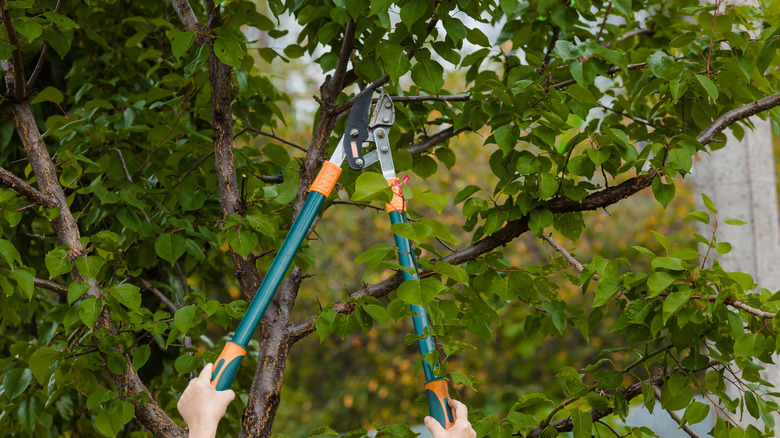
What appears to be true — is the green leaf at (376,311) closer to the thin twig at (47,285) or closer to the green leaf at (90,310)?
the green leaf at (90,310)

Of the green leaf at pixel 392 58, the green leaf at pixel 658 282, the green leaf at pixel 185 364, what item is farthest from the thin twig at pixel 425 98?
the green leaf at pixel 185 364

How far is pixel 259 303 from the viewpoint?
100 cm

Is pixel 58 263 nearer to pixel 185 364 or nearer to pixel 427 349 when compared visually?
pixel 185 364

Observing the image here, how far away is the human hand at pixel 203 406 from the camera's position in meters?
0.93

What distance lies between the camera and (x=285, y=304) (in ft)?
4.19

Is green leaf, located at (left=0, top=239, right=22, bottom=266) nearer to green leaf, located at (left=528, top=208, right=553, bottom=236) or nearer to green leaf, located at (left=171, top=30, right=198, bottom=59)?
green leaf, located at (left=171, top=30, right=198, bottom=59)

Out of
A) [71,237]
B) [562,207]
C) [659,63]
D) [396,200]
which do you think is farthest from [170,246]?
[659,63]

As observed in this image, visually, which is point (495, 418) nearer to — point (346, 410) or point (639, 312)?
point (639, 312)

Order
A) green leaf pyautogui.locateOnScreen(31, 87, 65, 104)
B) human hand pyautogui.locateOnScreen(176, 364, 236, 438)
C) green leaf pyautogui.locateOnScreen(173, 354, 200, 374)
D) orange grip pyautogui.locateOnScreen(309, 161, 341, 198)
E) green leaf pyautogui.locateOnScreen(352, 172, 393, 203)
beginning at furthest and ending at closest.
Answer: green leaf pyautogui.locateOnScreen(31, 87, 65, 104) → green leaf pyautogui.locateOnScreen(173, 354, 200, 374) → orange grip pyautogui.locateOnScreen(309, 161, 341, 198) → human hand pyautogui.locateOnScreen(176, 364, 236, 438) → green leaf pyautogui.locateOnScreen(352, 172, 393, 203)

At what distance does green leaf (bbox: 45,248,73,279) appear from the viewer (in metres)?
1.20

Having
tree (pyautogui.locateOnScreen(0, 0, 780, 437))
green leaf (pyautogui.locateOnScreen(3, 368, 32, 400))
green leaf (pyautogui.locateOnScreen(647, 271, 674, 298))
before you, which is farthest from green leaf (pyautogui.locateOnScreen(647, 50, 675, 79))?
green leaf (pyautogui.locateOnScreen(3, 368, 32, 400))

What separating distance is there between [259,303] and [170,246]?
0.41 m

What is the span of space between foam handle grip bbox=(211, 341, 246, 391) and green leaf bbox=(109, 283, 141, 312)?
10.1 inches

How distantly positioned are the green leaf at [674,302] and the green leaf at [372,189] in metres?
0.44
